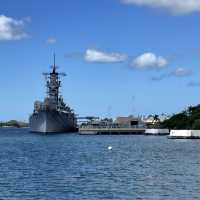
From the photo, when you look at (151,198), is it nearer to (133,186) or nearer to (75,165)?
(133,186)

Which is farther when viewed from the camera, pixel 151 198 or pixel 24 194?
pixel 24 194

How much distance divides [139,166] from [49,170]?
13.7m

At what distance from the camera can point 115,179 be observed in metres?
66.5

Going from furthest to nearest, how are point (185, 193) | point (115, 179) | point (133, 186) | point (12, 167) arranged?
point (12, 167), point (115, 179), point (133, 186), point (185, 193)

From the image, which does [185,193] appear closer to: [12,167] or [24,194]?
[24,194]

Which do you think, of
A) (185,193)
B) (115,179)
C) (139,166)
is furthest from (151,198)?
(139,166)

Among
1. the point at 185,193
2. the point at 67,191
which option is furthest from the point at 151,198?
the point at 67,191

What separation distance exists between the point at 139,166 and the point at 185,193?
31602 millimetres

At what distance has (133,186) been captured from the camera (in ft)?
195

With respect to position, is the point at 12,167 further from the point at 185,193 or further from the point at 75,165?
the point at 185,193

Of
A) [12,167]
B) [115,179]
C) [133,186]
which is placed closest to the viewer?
[133,186]

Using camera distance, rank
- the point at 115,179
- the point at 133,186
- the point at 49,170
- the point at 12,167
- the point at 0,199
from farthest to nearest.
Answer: the point at 12,167 → the point at 49,170 → the point at 115,179 → the point at 133,186 → the point at 0,199

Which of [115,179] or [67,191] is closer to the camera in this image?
[67,191]

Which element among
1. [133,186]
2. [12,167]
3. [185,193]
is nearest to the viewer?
[185,193]
